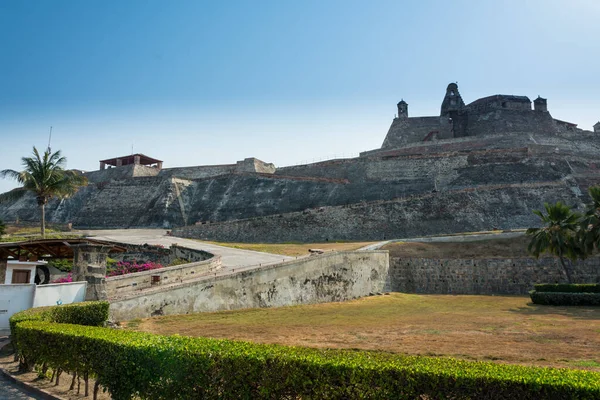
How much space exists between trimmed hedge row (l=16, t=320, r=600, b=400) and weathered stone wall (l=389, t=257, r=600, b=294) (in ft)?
61.3

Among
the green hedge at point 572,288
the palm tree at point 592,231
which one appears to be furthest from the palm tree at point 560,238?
the green hedge at point 572,288

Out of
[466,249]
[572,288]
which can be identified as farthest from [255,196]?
[572,288]

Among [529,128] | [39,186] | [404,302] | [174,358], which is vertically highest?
[529,128]

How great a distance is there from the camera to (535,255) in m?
22.1

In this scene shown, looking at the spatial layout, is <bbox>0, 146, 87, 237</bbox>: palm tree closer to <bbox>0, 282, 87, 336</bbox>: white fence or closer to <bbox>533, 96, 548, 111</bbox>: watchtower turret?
<bbox>0, 282, 87, 336</bbox>: white fence

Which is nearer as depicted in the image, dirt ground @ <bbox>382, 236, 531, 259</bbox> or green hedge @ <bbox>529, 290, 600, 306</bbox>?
green hedge @ <bbox>529, 290, 600, 306</bbox>

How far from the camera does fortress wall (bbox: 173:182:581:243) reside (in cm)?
3369

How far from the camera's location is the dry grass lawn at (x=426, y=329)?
9.58 metres

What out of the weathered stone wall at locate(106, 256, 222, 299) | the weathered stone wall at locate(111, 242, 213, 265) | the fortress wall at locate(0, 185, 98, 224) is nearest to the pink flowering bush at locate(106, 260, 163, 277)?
the weathered stone wall at locate(111, 242, 213, 265)

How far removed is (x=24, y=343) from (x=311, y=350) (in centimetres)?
629

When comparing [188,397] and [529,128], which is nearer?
[188,397]

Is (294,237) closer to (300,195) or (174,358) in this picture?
(300,195)

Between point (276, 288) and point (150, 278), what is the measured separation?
15.7 feet

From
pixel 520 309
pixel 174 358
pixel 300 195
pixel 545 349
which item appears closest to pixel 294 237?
pixel 300 195
